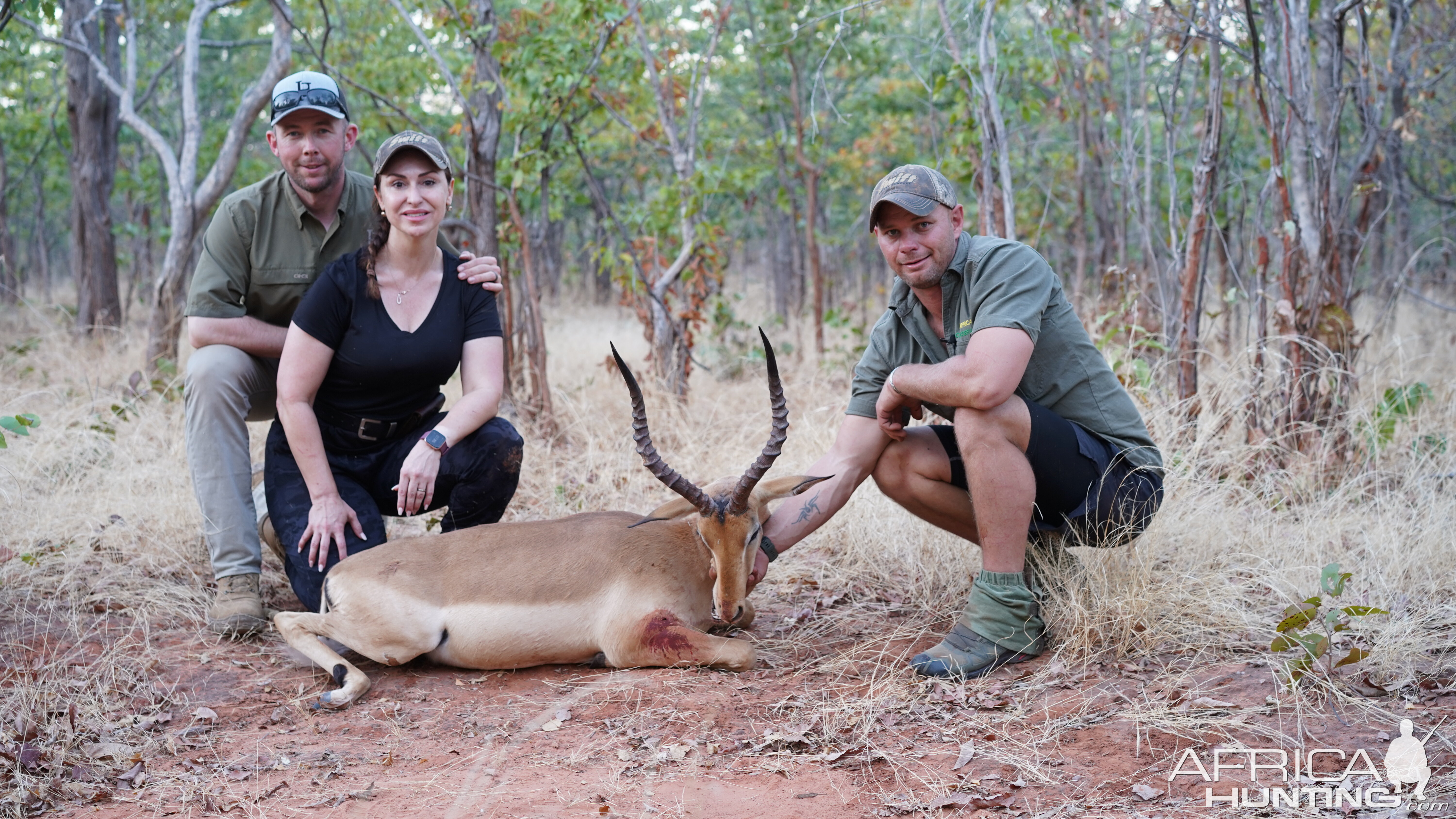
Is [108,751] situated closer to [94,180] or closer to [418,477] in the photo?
[418,477]

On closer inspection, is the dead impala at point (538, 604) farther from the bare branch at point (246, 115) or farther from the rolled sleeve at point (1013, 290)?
the bare branch at point (246, 115)

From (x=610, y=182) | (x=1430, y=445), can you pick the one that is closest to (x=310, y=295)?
(x=1430, y=445)

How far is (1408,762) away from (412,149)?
13.7 feet

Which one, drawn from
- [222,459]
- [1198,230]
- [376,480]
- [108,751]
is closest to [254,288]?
[222,459]

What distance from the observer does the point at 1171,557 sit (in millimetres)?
5031

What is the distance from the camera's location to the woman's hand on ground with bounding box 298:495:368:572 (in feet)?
15.1

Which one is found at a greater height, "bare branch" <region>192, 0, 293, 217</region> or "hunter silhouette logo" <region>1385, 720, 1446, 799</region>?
"bare branch" <region>192, 0, 293, 217</region>

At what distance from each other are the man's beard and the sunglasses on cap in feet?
0.89

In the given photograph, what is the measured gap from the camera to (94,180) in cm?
1227

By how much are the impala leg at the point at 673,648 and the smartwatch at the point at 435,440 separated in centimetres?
114

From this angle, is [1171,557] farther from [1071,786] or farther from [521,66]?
[521,66]

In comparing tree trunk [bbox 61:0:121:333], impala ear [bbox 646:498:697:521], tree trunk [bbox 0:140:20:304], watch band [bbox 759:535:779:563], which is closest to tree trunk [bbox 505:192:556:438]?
impala ear [bbox 646:498:697:521]

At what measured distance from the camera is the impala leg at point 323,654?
4074 millimetres

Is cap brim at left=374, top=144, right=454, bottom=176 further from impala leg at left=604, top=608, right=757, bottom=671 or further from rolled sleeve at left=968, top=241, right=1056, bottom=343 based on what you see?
rolled sleeve at left=968, top=241, right=1056, bottom=343
